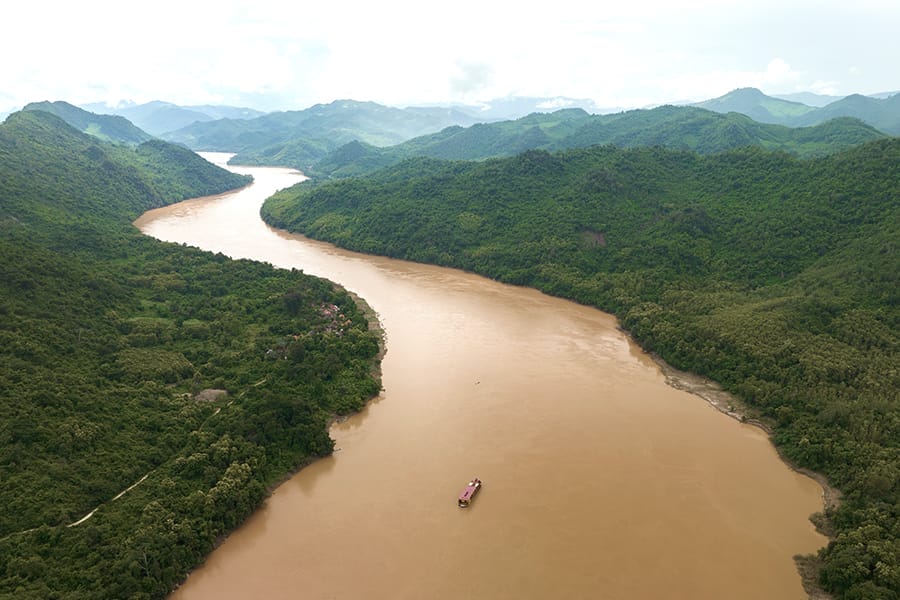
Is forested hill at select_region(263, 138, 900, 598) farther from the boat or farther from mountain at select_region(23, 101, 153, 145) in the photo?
mountain at select_region(23, 101, 153, 145)

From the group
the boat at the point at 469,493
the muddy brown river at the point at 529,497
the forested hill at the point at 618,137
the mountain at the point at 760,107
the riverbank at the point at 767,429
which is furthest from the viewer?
the mountain at the point at 760,107

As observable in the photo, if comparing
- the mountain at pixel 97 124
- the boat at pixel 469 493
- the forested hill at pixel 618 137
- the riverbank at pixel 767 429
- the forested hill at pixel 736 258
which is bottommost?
the riverbank at pixel 767 429

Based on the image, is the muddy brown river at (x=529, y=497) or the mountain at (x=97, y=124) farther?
the mountain at (x=97, y=124)

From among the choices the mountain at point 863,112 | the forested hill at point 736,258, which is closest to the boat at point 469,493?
the forested hill at point 736,258

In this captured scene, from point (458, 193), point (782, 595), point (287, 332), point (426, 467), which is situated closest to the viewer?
point (782, 595)

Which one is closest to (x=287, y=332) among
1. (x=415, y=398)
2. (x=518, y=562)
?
(x=415, y=398)

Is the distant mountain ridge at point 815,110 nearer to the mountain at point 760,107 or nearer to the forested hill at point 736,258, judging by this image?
the mountain at point 760,107

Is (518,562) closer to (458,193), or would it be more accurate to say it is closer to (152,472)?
(152,472)
